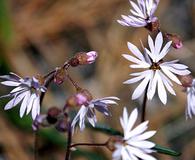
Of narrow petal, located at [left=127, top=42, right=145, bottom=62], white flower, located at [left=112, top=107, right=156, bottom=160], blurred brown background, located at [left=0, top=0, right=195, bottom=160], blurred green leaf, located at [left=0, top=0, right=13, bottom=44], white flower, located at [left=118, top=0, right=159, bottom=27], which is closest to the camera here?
white flower, located at [left=112, top=107, right=156, bottom=160]

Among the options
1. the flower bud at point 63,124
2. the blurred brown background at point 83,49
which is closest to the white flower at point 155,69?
the flower bud at point 63,124

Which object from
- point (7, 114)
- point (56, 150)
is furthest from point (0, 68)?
point (56, 150)

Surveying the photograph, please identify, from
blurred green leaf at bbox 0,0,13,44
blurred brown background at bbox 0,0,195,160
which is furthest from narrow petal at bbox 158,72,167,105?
blurred green leaf at bbox 0,0,13,44

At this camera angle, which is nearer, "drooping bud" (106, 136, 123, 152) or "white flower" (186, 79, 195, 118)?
"drooping bud" (106, 136, 123, 152)

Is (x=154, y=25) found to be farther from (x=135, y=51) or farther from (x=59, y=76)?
(x=59, y=76)

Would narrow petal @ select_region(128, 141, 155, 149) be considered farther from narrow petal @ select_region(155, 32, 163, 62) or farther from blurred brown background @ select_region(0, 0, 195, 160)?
blurred brown background @ select_region(0, 0, 195, 160)

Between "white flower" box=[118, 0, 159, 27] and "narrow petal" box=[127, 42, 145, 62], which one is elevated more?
"white flower" box=[118, 0, 159, 27]

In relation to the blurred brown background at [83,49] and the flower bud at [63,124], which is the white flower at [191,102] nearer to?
the flower bud at [63,124]
